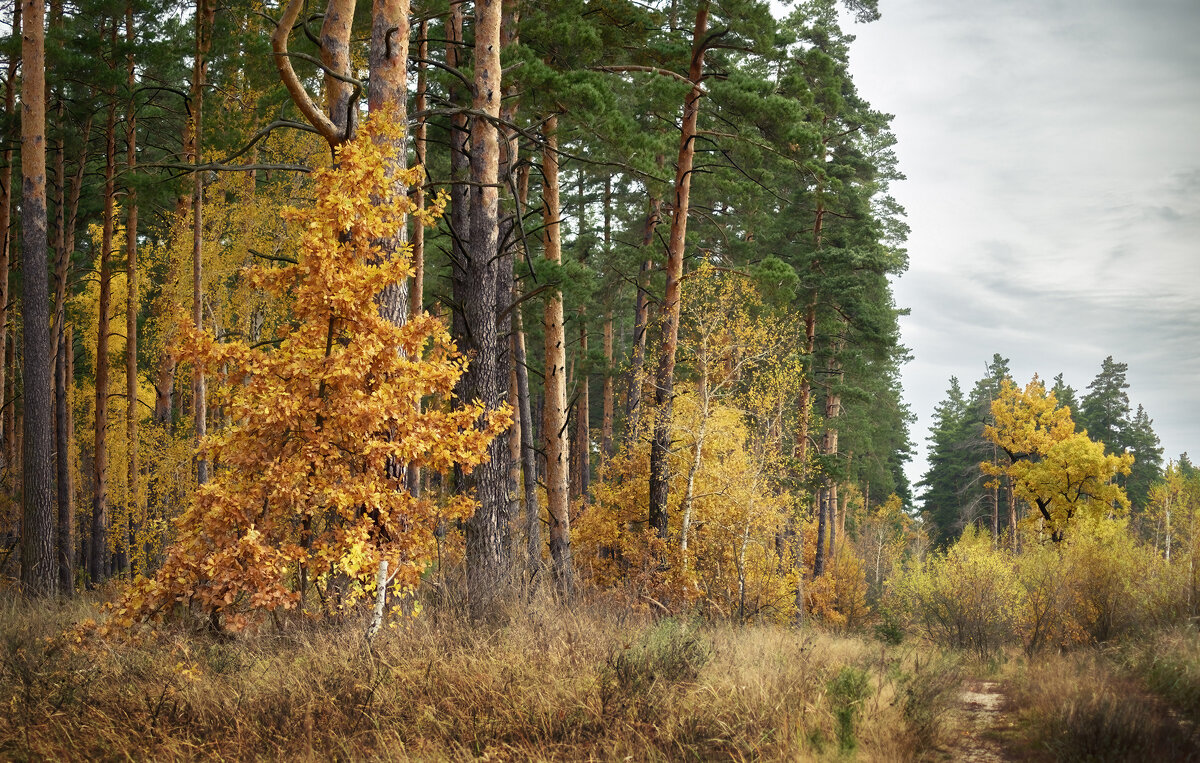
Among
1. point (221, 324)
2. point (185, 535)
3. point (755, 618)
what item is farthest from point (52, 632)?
point (755, 618)

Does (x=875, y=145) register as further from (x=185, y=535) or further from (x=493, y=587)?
(x=185, y=535)

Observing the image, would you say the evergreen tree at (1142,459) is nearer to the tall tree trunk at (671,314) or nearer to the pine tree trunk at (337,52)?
the tall tree trunk at (671,314)

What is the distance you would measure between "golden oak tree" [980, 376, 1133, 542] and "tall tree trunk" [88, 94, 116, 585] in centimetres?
2802

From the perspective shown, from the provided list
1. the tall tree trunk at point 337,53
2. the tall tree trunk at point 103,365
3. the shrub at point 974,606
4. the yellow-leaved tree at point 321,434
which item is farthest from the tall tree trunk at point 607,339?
the yellow-leaved tree at point 321,434

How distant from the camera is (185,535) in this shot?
535 centimetres

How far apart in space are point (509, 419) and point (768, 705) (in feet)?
9.49

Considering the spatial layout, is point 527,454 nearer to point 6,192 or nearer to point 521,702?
point 521,702

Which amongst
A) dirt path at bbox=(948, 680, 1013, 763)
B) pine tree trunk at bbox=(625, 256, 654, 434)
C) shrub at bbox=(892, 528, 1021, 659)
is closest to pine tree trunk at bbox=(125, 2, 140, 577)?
pine tree trunk at bbox=(625, 256, 654, 434)

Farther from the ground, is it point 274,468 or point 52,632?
point 274,468

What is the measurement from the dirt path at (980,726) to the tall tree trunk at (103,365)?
14.5 metres

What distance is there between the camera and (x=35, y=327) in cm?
980

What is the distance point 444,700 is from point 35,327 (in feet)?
28.6

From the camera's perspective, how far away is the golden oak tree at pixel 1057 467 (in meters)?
26.2

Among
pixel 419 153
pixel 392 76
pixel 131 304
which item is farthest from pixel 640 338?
pixel 392 76
